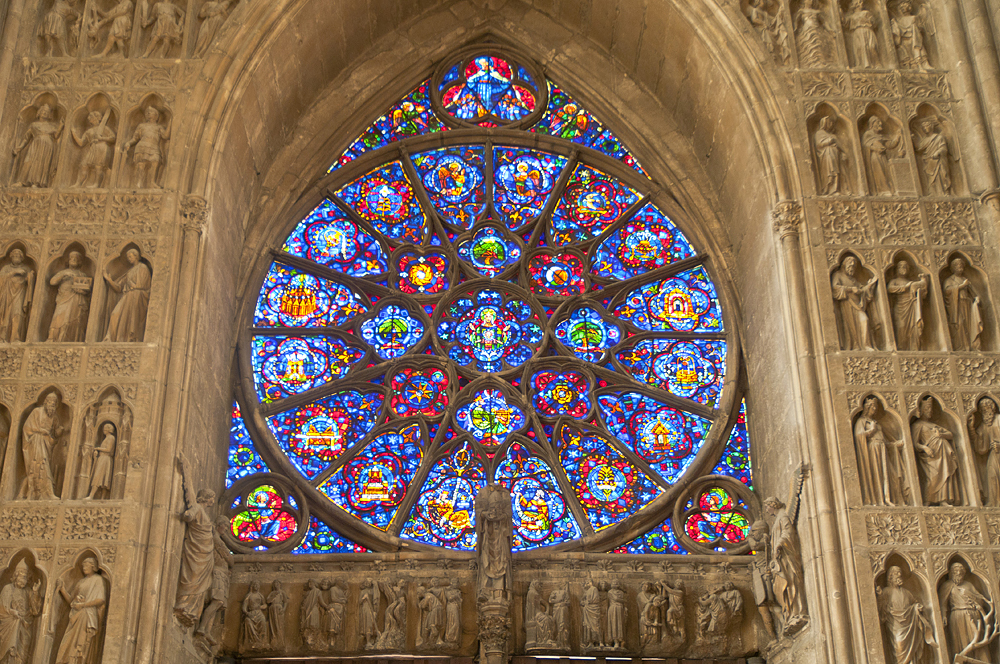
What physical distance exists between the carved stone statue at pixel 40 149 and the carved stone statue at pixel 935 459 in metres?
7.54

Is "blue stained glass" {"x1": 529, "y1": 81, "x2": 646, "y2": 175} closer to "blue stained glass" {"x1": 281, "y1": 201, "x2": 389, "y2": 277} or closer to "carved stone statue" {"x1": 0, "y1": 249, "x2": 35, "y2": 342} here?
"blue stained glass" {"x1": 281, "y1": 201, "x2": 389, "y2": 277}

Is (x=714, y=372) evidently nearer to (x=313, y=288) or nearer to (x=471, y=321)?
(x=471, y=321)

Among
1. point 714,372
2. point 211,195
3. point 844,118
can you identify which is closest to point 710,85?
point 844,118

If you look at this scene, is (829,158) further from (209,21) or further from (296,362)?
(209,21)

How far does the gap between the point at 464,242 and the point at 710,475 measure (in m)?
3.42

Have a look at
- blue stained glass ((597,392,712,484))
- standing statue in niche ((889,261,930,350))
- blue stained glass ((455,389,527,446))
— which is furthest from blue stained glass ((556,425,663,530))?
standing statue in niche ((889,261,930,350))

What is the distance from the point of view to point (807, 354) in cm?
1002

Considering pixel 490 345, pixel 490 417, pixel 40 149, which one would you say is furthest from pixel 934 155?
pixel 40 149

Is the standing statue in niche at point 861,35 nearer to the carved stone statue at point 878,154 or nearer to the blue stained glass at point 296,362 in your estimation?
the carved stone statue at point 878,154

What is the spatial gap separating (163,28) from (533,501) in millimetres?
5441

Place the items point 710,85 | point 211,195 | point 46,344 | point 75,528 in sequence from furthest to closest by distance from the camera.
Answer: point 710,85 < point 211,195 < point 46,344 < point 75,528

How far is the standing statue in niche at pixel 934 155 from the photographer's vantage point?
10820mm

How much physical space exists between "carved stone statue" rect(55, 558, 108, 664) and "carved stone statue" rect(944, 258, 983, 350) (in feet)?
23.1

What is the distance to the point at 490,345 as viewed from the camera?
11891 mm
